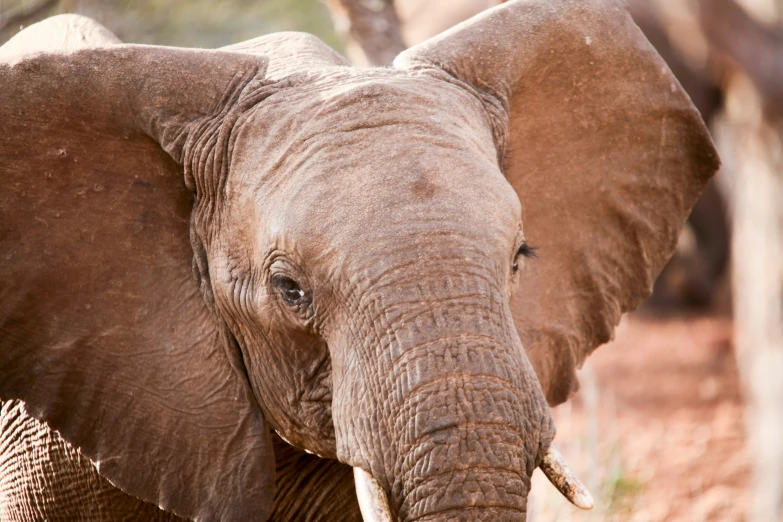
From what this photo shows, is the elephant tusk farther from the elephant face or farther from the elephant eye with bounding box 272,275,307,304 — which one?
the elephant eye with bounding box 272,275,307,304

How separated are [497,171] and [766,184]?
15.0ft

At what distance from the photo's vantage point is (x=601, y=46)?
3.21 metres

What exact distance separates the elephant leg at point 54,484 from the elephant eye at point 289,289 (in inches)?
29.2

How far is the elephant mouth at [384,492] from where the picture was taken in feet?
8.14

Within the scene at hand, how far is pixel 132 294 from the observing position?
9.64ft

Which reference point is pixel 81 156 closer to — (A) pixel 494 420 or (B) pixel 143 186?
(B) pixel 143 186

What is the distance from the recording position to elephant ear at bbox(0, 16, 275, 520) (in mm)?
2854

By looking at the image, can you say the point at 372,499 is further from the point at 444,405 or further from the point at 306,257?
the point at 306,257

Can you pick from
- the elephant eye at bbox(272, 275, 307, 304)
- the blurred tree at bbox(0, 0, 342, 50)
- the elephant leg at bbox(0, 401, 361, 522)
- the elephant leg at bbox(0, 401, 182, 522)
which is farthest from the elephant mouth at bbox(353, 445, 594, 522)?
the blurred tree at bbox(0, 0, 342, 50)

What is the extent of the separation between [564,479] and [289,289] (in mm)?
675

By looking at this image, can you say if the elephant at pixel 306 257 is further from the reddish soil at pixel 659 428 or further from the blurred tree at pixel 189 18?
the blurred tree at pixel 189 18

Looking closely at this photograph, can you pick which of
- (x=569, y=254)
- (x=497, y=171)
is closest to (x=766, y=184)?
(x=569, y=254)

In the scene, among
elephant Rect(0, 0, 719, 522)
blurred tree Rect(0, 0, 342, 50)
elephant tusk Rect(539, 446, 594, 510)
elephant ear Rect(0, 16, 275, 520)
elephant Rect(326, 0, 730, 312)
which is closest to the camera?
elephant Rect(0, 0, 719, 522)

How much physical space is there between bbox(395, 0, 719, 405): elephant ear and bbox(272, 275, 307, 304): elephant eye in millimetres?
623
